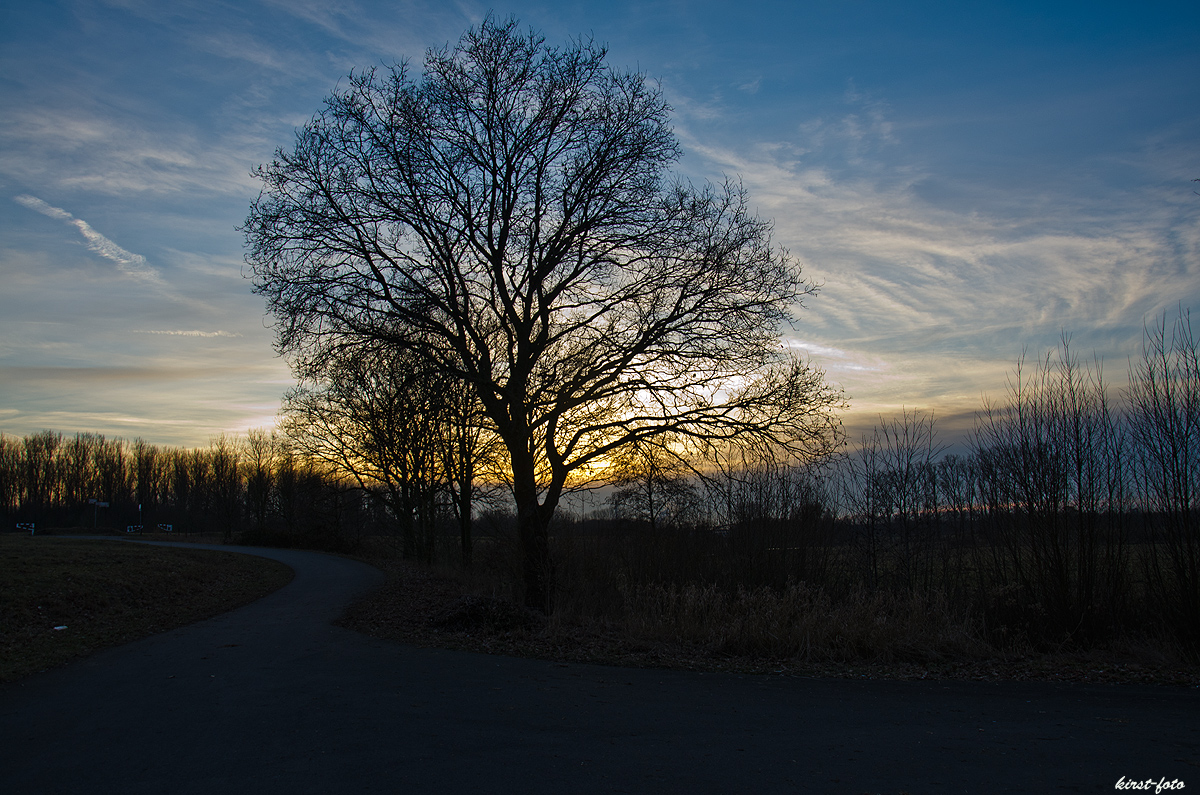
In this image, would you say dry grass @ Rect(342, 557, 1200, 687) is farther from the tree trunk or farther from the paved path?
the tree trunk

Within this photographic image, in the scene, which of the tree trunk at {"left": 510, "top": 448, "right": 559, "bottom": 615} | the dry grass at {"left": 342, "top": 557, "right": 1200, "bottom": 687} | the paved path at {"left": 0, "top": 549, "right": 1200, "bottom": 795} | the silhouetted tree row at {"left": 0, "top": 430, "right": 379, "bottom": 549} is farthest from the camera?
the silhouetted tree row at {"left": 0, "top": 430, "right": 379, "bottom": 549}

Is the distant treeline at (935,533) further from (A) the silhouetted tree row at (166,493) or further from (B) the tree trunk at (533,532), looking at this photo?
(A) the silhouetted tree row at (166,493)

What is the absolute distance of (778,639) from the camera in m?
10.7

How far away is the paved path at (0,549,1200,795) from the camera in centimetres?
508

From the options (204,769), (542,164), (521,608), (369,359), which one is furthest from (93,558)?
(204,769)

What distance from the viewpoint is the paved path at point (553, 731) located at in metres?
5.08

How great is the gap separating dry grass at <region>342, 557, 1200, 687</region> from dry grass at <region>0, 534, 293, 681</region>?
14.6ft

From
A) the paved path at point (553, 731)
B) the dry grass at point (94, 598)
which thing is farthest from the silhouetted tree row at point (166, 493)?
the paved path at point (553, 731)

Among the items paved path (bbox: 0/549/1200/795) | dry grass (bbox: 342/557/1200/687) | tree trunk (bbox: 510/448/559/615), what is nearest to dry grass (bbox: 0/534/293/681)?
paved path (bbox: 0/549/1200/795)

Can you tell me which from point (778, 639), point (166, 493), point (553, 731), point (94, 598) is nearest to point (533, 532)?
point (778, 639)

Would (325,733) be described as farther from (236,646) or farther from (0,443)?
(0,443)

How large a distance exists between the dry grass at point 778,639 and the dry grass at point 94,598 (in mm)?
4462

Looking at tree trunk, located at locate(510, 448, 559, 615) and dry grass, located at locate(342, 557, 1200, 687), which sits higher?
tree trunk, located at locate(510, 448, 559, 615)

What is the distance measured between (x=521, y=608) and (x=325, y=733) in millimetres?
6883
